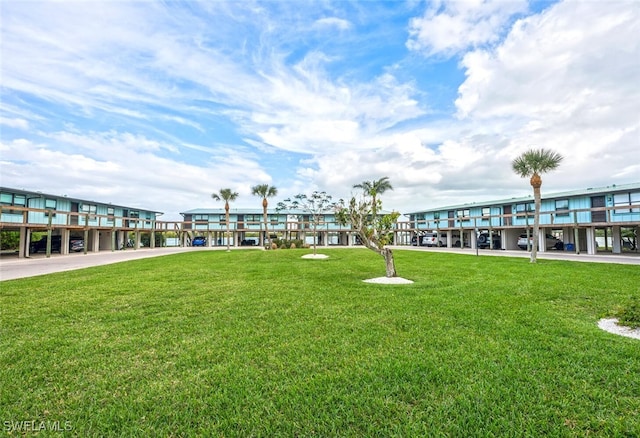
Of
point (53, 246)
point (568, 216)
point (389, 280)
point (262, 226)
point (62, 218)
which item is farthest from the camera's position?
point (262, 226)

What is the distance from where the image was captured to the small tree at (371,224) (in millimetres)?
11625

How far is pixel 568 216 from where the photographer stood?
1127 inches

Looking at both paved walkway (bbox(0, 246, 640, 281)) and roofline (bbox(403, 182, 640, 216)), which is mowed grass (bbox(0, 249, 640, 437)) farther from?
roofline (bbox(403, 182, 640, 216))

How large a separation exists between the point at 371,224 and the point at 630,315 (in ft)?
27.0

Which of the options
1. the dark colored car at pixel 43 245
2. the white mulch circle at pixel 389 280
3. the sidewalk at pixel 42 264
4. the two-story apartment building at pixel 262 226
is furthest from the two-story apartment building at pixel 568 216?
the dark colored car at pixel 43 245

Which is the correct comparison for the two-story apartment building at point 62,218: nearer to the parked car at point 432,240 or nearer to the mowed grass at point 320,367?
the mowed grass at point 320,367

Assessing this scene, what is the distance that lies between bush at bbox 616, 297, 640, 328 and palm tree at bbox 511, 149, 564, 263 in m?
13.2

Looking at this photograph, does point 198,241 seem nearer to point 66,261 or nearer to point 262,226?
point 262,226

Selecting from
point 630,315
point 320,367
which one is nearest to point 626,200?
point 630,315

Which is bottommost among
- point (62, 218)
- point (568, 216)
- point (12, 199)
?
point (568, 216)

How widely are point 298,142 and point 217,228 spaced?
26027mm

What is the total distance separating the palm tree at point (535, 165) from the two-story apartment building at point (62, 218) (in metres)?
33.3

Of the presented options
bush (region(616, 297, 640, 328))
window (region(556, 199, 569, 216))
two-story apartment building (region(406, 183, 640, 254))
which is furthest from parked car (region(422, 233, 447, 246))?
bush (region(616, 297, 640, 328))

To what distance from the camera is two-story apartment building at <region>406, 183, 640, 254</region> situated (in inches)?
962
